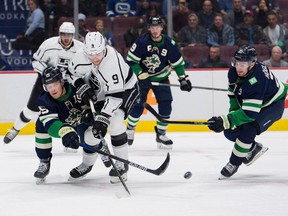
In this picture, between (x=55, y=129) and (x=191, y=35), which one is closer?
(x=55, y=129)

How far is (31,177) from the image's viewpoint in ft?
16.6

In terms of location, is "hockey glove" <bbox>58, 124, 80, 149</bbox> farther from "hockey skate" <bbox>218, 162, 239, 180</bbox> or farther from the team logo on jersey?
the team logo on jersey

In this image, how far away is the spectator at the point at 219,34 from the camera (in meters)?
8.06

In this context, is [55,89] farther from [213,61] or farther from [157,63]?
[213,61]

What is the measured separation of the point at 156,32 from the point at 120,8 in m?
1.91

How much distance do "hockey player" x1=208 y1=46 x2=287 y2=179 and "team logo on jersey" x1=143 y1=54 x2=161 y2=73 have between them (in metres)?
1.61

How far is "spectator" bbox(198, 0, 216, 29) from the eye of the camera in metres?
8.09

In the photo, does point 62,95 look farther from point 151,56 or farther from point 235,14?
point 235,14

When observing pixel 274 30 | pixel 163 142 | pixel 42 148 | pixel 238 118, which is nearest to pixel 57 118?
pixel 42 148

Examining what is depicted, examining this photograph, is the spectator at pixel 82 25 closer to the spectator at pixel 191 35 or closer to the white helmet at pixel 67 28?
the spectator at pixel 191 35

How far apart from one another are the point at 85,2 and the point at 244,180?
3705 mm

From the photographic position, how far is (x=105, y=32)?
814cm

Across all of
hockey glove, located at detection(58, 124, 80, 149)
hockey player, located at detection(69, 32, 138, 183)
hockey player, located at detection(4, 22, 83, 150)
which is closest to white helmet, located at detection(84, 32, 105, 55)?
hockey player, located at detection(69, 32, 138, 183)

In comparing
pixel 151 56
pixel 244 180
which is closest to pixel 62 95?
pixel 244 180
